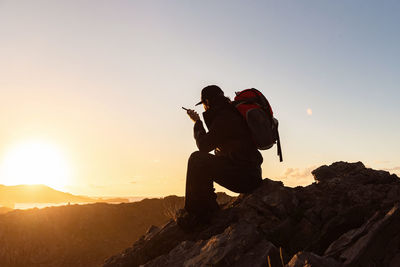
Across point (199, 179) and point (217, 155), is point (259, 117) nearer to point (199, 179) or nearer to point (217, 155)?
point (217, 155)

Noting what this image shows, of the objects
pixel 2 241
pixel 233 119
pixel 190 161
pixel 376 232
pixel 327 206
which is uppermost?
pixel 233 119

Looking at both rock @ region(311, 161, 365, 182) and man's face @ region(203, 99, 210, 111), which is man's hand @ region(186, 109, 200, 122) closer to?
man's face @ region(203, 99, 210, 111)

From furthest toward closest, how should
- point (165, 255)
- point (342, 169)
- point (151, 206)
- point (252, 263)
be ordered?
point (151, 206)
point (342, 169)
point (165, 255)
point (252, 263)

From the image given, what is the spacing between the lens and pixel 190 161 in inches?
212

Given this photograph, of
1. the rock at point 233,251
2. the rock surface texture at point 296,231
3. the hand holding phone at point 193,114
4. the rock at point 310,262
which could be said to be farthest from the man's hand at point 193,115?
the rock at point 310,262

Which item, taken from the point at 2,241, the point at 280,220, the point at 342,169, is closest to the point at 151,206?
the point at 2,241

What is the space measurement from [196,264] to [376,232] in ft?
8.38

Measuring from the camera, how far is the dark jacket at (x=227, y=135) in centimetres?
528

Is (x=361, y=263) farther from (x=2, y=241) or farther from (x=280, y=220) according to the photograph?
(x=2, y=241)

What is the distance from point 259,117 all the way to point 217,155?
1005mm

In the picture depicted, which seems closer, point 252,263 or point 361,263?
point 361,263

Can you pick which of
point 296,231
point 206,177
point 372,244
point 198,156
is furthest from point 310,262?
point 198,156

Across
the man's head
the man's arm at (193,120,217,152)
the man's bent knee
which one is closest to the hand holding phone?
the man's head

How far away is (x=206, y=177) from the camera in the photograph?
5.41 m
